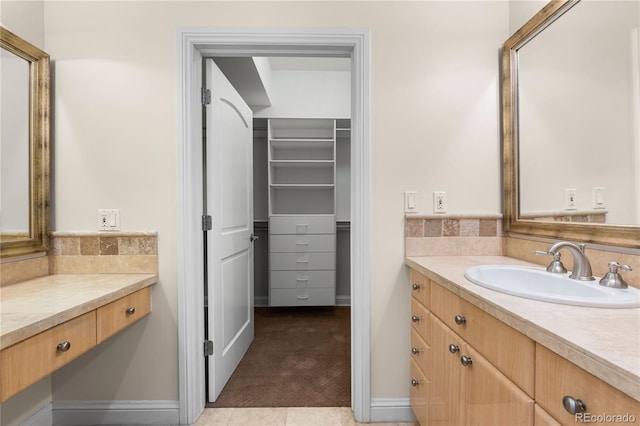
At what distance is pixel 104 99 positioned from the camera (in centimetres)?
169

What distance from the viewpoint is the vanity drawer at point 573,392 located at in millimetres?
546

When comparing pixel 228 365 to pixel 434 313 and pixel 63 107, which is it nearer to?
pixel 434 313

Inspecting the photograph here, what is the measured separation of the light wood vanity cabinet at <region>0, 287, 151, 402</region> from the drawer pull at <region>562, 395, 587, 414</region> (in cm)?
138

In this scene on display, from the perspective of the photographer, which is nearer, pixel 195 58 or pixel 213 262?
pixel 195 58

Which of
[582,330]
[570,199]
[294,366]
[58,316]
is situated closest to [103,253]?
[58,316]

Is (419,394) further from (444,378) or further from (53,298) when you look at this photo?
(53,298)

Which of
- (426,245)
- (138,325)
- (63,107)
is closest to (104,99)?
(63,107)

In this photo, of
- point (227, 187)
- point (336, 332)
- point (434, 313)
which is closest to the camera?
point (434, 313)

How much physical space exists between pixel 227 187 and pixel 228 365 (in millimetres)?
1149

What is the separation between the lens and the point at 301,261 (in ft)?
11.0

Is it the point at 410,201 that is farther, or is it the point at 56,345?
the point at 410,201

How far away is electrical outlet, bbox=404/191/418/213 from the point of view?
1724 mm

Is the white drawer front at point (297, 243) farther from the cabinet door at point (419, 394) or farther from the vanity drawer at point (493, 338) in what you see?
the vanity drawer at point (493, 338)

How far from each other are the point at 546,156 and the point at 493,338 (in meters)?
0.98
